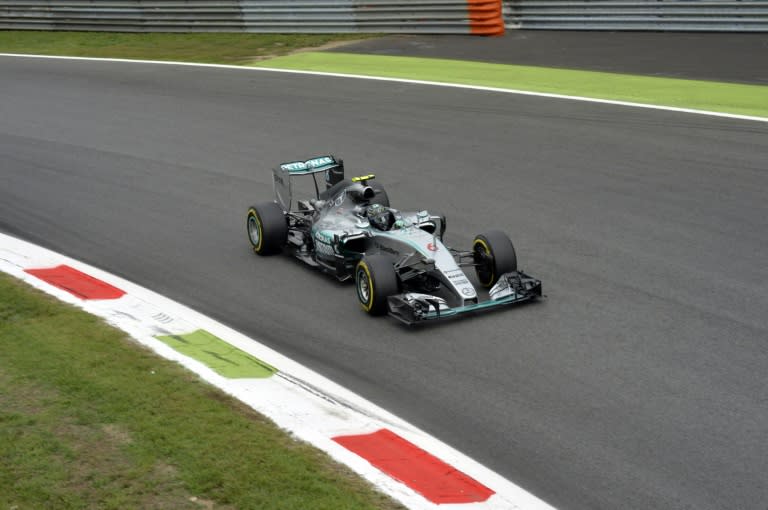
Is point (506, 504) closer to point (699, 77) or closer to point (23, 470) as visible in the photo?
point (23, 470)

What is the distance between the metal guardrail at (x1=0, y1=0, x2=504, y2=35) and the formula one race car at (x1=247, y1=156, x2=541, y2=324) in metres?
14.2

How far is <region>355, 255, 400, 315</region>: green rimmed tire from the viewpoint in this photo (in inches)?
375

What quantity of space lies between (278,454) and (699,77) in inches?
602

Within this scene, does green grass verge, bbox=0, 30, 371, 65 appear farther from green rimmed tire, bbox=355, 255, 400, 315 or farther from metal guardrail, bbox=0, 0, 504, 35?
green rimmed tire, bbox=355, 255, 400, 315

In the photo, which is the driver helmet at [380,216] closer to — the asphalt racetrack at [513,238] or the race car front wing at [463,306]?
the asphalt racetrack at [513,238]

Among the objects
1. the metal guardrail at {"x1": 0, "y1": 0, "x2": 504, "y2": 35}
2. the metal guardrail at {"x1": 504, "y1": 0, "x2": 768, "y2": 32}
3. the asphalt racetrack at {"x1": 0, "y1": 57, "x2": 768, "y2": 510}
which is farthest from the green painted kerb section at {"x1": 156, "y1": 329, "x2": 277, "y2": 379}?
the metal guardrail at {"x1": 504, "y1": 0, "x2": 768, "y2": 32}

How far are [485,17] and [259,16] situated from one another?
6779 millimetres

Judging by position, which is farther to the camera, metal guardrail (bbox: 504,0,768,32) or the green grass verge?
the green grass verge

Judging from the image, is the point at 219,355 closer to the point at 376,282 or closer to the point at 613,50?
the point at 376,282

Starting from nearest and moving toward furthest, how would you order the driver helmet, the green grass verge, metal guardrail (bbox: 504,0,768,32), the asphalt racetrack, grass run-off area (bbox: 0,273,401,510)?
grass run-off area (bbox: 0,273,401,510)
the asphalt racetrack
the driver helmet
metal guardrail (bbox: 504,0,768,32)
the green grass verge

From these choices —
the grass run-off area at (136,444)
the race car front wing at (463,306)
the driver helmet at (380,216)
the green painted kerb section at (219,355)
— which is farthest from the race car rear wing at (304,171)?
the grass run-off area at (136,444)

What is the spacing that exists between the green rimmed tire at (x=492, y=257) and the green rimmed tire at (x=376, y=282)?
1099 mm

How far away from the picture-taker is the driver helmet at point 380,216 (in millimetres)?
10500

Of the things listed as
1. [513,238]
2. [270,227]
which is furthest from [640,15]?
[270,227]
